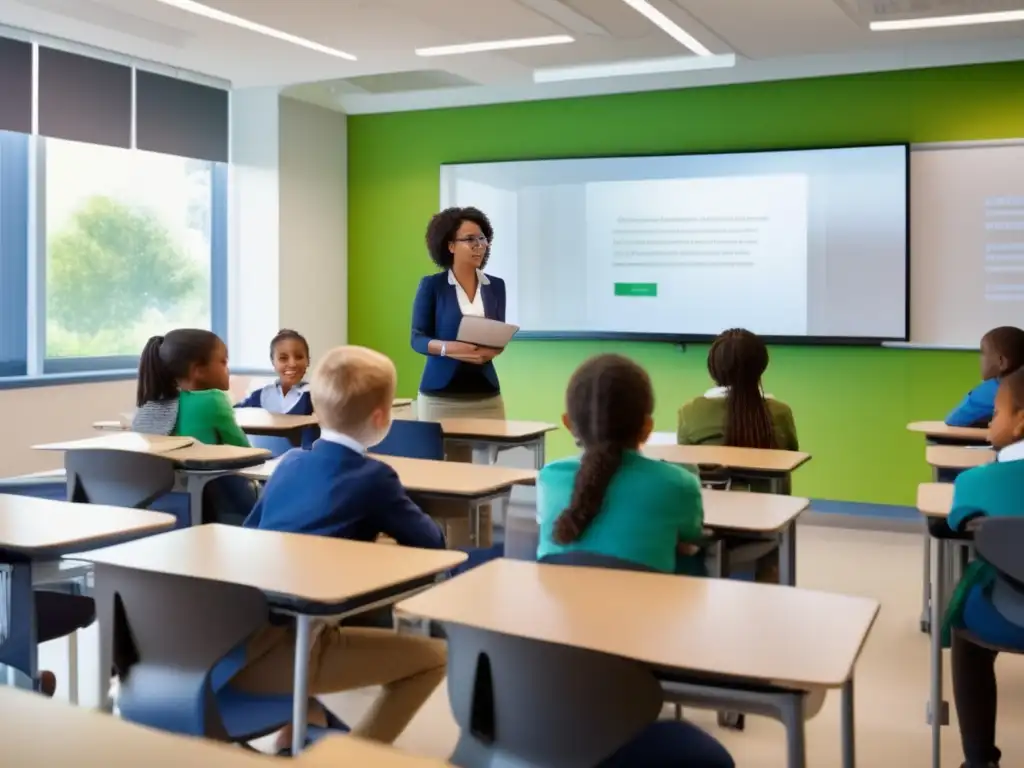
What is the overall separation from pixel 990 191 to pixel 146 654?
576cm

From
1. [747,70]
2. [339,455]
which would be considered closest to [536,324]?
[747,70]

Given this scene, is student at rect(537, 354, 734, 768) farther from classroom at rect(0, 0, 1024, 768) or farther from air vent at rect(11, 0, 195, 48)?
air vent at rect(11, 0, 195, 48)

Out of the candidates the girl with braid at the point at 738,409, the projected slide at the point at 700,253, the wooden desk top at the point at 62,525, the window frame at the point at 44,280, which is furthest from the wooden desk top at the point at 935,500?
the window frame at the point at 44,280

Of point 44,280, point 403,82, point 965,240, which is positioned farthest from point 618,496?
point 403,82

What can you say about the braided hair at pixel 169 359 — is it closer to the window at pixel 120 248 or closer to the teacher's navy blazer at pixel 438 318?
the teacher's navy blazer at pixel 438 318

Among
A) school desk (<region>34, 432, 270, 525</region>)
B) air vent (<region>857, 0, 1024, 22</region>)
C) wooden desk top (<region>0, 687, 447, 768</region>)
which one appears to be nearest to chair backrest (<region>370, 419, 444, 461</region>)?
school desk (<region>34, 432, 270, 525</region>)

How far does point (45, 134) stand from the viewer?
609 centimetres

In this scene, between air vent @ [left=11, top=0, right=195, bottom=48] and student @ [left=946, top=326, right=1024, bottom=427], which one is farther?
air vent @ [left=11, top=0, right=195, bottom=48]

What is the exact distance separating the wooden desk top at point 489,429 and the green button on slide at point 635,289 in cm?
275

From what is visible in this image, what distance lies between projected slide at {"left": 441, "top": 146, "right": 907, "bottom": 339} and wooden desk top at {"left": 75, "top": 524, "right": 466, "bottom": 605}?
4.95 meters

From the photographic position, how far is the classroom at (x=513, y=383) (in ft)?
6.12

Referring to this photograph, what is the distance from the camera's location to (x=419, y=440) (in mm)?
4023

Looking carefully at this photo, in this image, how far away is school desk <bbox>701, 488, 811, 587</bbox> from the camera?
2.63 m

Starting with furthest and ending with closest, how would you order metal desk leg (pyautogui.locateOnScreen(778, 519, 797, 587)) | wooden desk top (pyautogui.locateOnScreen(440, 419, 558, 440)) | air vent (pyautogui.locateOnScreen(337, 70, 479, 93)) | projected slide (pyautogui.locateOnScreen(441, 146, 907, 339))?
air vent (pyautogui.locateOnScreen(337, 70, 479, 93)) < projected slide (pyautogui.locateOnScreen(441, 146, 907, 339)) < wooden desk top (pyautogui.locateOnScreen(440, 419, 558, 440)) < metal desk leg (pyautogui.locateOnScreen(778, 519, 797, 587))
